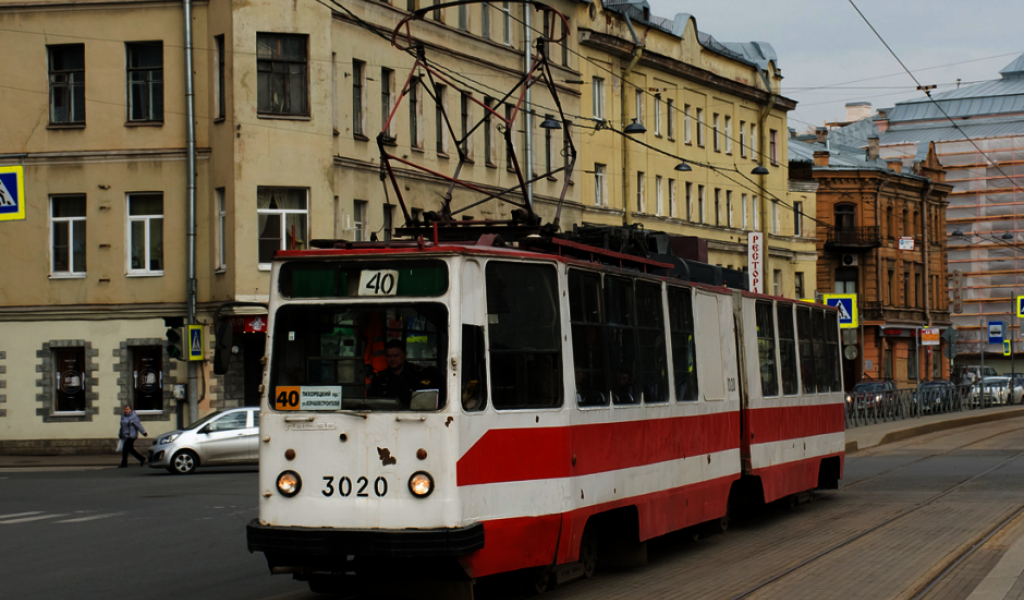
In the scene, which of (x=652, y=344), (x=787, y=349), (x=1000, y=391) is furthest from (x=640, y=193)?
(x=652, y=344)

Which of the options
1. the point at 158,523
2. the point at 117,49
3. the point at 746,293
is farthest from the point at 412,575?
the point at 117,49

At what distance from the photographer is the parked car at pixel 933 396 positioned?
46375 mm

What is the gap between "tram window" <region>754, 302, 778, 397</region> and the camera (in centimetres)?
1559

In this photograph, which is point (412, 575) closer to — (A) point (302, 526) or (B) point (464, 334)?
(A) point (302, 526)

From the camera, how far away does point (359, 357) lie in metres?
9.60

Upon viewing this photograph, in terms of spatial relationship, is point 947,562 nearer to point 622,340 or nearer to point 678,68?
point 622,340

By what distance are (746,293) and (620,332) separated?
418 cm

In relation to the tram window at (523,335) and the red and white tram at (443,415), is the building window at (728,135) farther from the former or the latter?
the tram window at (523,335)

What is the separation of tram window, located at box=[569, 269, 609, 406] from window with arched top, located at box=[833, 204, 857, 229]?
6796 cm

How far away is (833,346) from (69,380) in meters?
22.7

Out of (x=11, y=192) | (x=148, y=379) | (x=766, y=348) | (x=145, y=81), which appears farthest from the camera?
(x=145, y=81)

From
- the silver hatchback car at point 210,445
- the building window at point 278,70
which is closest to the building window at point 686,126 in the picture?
the building window at point 278,70

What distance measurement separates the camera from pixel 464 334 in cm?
947

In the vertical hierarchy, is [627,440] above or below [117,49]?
below
